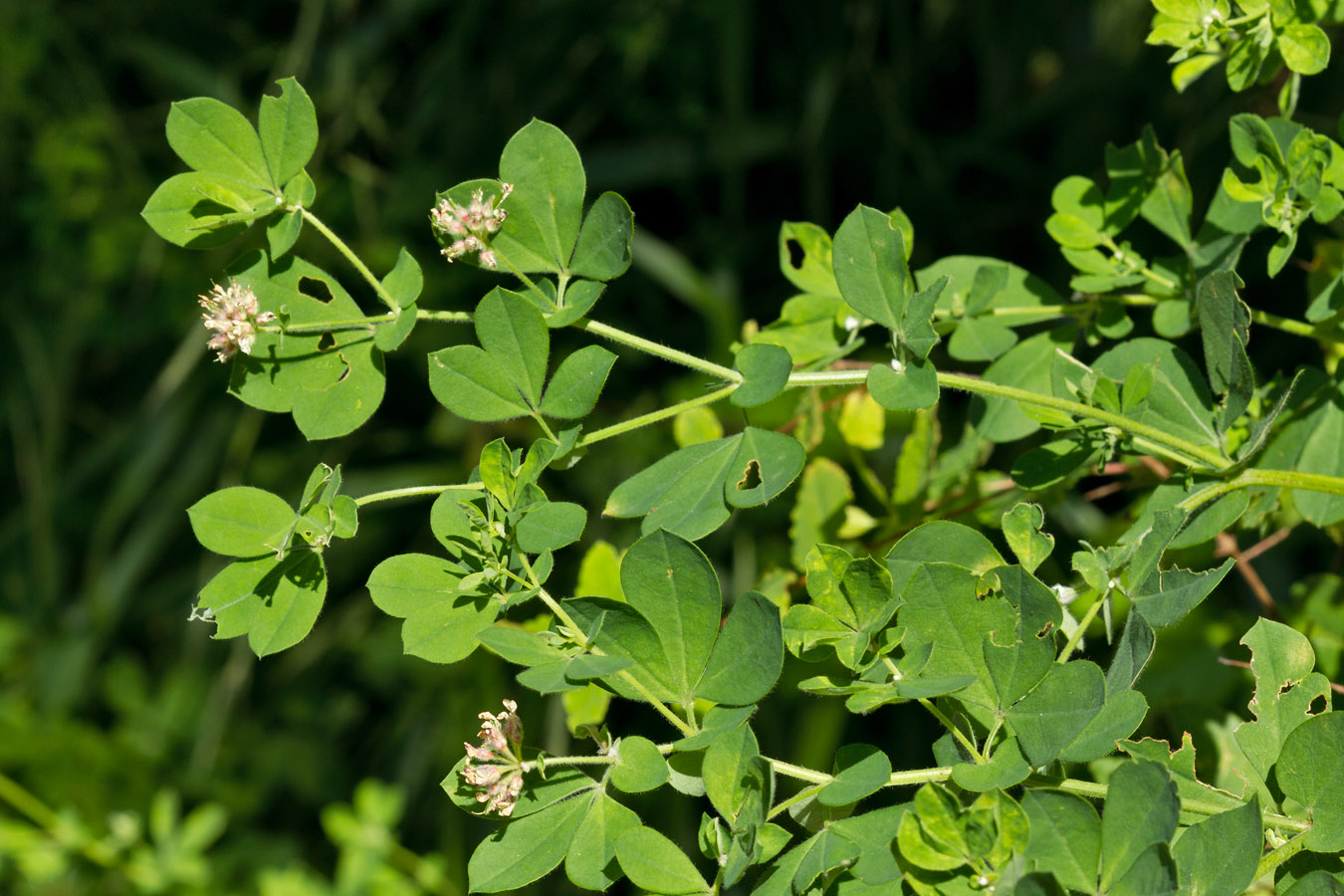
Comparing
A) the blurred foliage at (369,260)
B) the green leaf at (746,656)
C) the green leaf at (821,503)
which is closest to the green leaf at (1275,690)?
the green leaf at (746,656)

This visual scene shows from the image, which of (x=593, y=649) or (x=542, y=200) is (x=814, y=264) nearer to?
(x=542, y=200)

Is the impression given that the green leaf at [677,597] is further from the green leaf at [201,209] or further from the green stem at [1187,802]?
the green leaf at [201,209]

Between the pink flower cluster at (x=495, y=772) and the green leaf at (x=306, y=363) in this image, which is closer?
the pink flower cluster at (x=495, y=772)

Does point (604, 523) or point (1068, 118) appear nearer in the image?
point (1068, 118)

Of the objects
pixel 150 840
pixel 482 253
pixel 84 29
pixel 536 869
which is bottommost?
pixel 150 840

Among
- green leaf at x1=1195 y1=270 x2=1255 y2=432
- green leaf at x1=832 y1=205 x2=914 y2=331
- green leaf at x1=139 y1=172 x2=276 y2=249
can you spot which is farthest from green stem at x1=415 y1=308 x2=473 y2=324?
green leaf at x1=1195 y1=270 x2=1255 y2=432

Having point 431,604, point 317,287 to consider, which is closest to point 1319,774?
point 431,604

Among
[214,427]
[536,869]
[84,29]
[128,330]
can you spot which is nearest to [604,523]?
[214,427]

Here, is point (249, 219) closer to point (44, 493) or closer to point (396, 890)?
point (396, 890)
